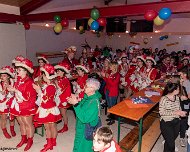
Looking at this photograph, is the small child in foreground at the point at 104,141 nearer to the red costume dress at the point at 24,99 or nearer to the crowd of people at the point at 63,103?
the crowd of people at the point at 63,103

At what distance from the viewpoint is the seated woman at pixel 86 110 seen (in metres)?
2.96

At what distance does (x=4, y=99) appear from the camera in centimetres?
458

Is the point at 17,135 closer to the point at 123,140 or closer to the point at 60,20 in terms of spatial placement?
the point at 123,140

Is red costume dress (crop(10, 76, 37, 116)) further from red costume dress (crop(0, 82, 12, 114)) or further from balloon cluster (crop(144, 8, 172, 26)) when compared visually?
balloon cluster (crop(144, 8, 172, 26))

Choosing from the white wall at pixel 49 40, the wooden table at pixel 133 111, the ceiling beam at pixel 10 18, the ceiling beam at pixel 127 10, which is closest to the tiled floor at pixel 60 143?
the wooden table at pixel 133 111

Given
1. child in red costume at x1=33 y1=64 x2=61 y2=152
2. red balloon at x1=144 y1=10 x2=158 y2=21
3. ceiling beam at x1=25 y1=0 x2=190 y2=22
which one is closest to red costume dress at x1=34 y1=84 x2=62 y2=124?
child in red costume at x1=33 y1=64 x2=61 y2=152

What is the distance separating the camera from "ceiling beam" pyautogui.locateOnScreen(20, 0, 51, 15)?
Result: 26.8ft

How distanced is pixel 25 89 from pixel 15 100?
390mm

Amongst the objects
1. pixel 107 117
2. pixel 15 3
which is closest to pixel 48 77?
pixel 107 117

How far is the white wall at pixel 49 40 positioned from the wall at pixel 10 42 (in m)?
0.78

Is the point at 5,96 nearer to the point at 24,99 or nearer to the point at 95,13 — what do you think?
the point at 24,99

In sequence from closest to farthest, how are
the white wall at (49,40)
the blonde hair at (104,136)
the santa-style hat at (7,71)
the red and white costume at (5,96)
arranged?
the blonde hair at (104,136), the santa-style hat at (7,71), the red and white costume at (5,96), the white wall at (49,40)

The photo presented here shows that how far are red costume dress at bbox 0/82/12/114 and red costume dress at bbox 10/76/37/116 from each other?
1.54ft

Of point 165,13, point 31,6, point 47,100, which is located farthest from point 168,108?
point 31,6
